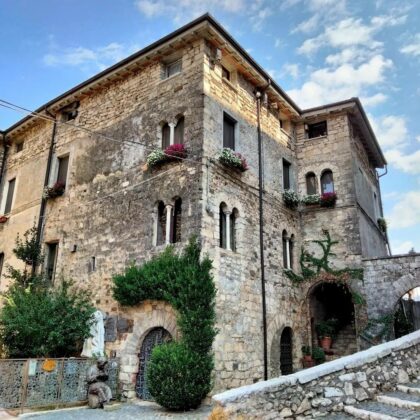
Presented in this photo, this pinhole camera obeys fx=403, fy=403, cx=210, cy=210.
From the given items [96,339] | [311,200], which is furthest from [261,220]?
[96,339]

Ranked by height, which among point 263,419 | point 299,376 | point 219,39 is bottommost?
point 263,419

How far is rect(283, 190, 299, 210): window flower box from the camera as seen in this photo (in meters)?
13.6

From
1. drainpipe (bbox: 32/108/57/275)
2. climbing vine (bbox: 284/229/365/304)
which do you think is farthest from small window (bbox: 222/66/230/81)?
drainpipe (bbox: 32/108/57/275)

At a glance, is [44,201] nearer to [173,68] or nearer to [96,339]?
[96,339]

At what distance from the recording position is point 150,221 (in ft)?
35.2

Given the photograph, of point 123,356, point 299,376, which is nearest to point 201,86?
point 123,356

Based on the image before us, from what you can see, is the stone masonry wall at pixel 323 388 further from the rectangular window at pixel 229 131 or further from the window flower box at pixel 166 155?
the rectangular window at pixel 229 131

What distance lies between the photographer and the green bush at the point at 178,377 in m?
7.85

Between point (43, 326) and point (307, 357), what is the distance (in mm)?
7768

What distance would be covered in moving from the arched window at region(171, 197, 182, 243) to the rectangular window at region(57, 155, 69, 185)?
569 centimetres

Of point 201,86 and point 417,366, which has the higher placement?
point 201,86

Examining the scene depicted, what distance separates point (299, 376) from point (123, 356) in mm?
5822

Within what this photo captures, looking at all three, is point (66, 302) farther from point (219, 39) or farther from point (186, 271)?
point (219, 39)

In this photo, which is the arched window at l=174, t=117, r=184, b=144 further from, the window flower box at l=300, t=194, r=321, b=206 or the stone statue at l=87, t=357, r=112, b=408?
the stone statue at l=87, t=357, r=112, b=408
